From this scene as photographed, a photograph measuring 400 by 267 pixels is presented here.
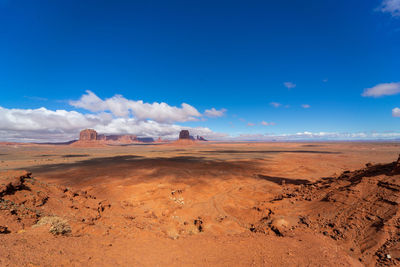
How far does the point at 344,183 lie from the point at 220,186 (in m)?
9.67

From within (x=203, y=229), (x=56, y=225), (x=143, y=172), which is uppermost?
(x=56, y=225)

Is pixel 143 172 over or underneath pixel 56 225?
underneath

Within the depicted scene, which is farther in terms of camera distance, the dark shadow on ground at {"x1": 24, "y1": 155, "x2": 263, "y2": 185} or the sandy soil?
the dark shadow on ground at {"x1": 24, "y1": 155, "x2": 263, "y2": 185}

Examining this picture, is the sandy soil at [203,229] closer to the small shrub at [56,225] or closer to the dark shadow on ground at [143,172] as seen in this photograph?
the small shrub at [56,225]

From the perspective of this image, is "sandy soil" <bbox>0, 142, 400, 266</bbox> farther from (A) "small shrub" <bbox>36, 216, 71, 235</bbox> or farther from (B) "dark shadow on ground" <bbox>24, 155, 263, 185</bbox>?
(B) "dark shadow on ground" <bbox>24, 155, 263, 185</bbox>

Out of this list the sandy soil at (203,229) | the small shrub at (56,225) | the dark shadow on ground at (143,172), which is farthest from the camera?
the dark shadow on ground at (143,172)

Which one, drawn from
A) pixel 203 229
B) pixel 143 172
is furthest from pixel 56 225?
pixel 143 172

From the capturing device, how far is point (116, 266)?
4957mm

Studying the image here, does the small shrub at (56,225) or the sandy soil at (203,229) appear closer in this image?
the sandy soil at (203,229)

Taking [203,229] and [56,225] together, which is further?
[203,229]

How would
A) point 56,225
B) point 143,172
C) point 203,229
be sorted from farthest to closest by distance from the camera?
1. point 143,172
2. point 203,229
3. point 56,225

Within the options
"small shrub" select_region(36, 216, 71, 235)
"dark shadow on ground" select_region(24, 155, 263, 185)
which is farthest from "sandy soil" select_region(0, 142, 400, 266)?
"dark shadow on ground" select_region(24, 155, 263, 185)

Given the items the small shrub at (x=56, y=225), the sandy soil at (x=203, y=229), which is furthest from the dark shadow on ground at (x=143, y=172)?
the small shrub at (x=56, y=225)

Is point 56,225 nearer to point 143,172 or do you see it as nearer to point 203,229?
point 203,229
